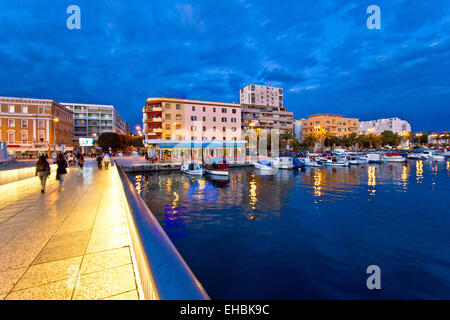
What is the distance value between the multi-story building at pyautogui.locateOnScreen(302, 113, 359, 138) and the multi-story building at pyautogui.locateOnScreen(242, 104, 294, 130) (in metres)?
19.5

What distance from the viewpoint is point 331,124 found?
102 meters

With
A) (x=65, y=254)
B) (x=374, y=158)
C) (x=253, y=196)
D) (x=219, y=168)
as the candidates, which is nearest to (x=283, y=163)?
(x=219, y=168)

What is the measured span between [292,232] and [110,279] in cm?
1004

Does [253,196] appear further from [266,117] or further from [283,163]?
[266,117]

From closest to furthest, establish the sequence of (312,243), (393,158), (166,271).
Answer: (166,271)
(312,243)
(393,158)

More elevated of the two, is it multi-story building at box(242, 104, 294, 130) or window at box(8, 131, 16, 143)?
multi-story building at box(242, 104, 294, 130)

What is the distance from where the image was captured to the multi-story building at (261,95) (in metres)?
121

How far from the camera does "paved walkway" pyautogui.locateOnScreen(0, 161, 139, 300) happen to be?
3402 mm

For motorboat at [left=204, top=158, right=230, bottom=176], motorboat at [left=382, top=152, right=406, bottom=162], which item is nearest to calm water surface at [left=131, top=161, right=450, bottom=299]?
motorboat at [left=204, top=158, right=230, bottom=176]

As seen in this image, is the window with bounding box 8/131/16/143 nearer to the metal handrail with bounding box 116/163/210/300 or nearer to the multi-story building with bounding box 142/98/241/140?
the multi-story building with bounding box 142/98/241/140

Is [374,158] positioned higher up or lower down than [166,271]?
higher up

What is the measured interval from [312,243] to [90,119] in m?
111

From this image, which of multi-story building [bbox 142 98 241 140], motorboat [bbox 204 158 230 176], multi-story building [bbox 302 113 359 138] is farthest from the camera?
multi-story building [bbox 302 113 359 138]

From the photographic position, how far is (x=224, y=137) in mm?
63125
